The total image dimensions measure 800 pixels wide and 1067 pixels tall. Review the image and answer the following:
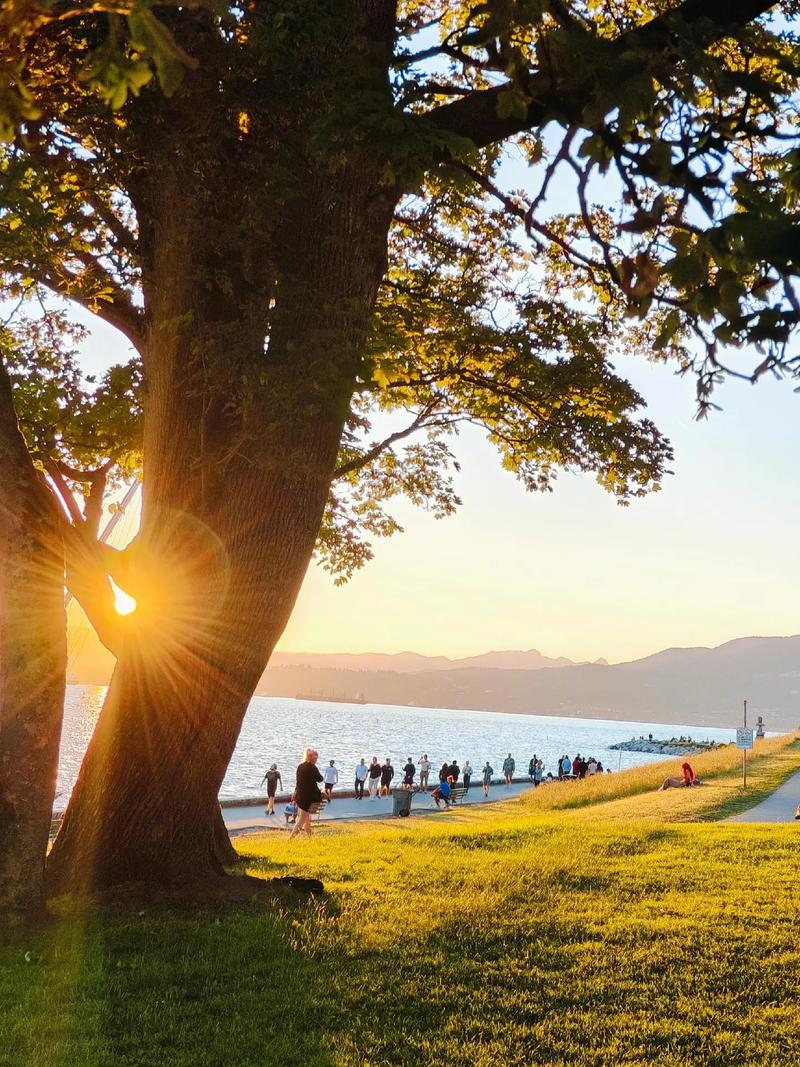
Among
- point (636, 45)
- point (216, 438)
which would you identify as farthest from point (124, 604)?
point (636, 45)

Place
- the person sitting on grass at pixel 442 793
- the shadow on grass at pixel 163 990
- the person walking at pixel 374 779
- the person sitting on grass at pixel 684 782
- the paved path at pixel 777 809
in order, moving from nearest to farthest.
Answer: the shadow on grass at pixel 163 990 → the paved path at pixel 777 809 → the person sitting on grass at pixel 684 782 → the person sitting on grass at pixel 442 793 → the person walking at pixel 374 779

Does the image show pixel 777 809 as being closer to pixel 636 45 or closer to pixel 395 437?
pixel 395 437

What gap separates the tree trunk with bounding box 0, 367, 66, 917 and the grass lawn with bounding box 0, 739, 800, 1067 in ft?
1.81

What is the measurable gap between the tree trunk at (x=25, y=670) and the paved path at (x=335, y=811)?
14.5 meters

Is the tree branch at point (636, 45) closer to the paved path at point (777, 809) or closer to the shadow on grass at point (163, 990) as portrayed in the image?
the shadow on grass at point (163, 990)

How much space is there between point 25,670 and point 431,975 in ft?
12.5

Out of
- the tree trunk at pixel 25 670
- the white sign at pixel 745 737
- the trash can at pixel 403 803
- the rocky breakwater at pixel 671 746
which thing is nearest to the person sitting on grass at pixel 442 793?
the trash can at pixel 403 803

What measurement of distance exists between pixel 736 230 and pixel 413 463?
570 inches

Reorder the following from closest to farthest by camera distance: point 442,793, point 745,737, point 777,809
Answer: point 777,809
point 745,737
point 442,793

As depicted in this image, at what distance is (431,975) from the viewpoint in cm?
604

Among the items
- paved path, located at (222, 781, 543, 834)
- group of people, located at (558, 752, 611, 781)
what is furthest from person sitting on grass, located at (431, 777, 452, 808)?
group of people, located at (558, 752, 611, 781)

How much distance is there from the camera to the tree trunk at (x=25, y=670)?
6641 millimetres

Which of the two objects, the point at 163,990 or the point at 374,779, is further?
the point at 374,779

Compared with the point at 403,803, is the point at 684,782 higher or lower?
higher
